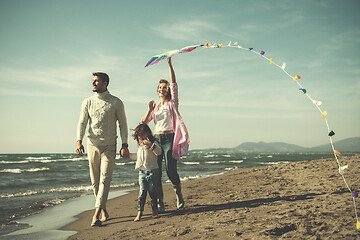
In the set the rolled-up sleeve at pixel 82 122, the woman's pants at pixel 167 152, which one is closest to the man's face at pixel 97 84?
the rolled-up sleeve at pixel 82 122

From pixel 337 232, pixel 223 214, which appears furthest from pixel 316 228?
pixel 223 214

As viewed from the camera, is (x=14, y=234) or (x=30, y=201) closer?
(x=14, y=234)

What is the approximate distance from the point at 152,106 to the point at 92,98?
0.95 m

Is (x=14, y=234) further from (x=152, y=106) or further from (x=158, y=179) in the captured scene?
(x=152, y=106)

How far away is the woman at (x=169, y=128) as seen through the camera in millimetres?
4145

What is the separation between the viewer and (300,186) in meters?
5.57

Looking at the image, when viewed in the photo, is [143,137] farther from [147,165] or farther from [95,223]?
[95,223]

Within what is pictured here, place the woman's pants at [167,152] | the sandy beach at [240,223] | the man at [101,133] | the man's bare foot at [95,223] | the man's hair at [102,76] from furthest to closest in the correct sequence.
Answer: the woman's pants at [167,152] → the man's hair at [102,76] → the man at [101,133] → the man's bare foot at [95,223] → the sandy beach at [240,223]

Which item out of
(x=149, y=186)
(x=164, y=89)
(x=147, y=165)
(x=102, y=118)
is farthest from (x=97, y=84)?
(x=149, y=186)

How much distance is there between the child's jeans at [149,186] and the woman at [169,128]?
0.12 m

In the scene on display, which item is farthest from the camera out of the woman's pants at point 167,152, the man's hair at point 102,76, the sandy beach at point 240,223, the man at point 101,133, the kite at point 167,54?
the kite at point 167,54

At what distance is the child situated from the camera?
3.92 m

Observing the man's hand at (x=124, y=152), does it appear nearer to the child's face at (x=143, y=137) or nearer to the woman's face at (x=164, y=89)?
the child's face at (x=143, y=137)

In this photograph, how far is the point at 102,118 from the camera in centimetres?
389
